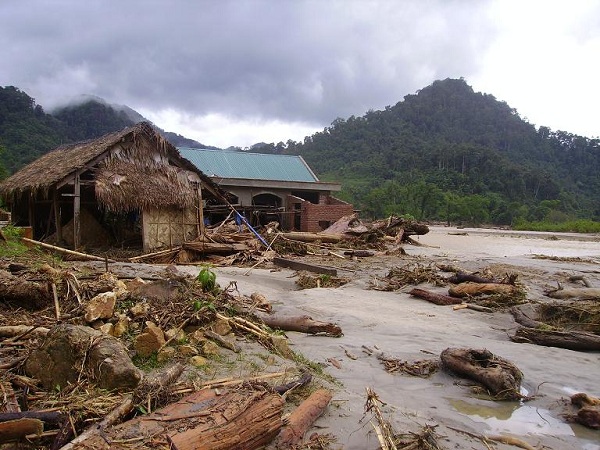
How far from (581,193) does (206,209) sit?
3031 inches

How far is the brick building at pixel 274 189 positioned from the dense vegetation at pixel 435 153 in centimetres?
1382

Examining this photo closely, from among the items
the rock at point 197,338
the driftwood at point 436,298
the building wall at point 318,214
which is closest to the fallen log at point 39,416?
the rock at point 197,338

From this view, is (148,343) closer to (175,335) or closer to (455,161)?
(175,335)

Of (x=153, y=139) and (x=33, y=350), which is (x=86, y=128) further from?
(x=33, y=350)

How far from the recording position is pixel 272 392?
3439mm

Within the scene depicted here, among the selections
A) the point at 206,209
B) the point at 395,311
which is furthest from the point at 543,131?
the point at 395,311

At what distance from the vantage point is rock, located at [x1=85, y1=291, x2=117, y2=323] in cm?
466

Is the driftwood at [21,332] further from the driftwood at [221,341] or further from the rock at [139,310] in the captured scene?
the driftwood at [221,341]

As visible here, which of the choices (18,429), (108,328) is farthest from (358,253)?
(18,429)

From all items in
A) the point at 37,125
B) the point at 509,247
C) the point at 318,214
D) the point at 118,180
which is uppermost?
the point at 37,125

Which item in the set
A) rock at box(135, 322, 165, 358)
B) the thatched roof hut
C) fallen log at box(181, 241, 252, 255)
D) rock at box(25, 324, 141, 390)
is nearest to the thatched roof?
the thatched roof hut

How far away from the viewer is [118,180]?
14430 mm

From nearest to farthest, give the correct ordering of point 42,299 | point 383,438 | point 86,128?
point 383,438
point 42,299
point 86,128

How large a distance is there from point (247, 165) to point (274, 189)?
165 inches
